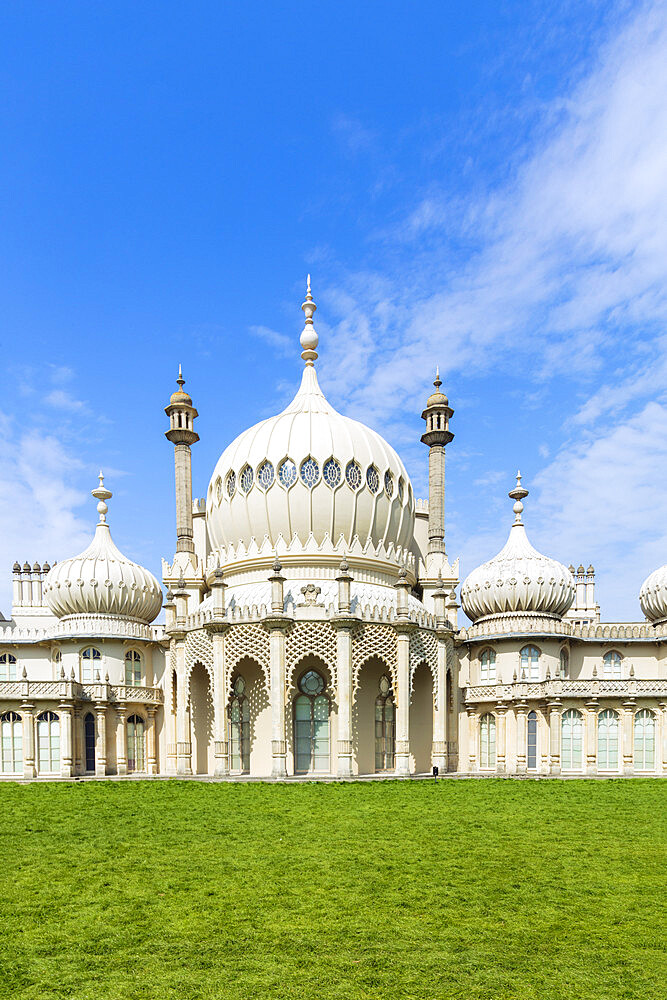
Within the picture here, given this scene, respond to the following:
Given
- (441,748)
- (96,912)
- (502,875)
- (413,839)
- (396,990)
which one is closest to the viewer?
(396,990)

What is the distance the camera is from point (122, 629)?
3600 cm

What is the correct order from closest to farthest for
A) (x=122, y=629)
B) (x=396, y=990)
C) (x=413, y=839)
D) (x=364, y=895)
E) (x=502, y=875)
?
(x=396, y=990)
(x=364, y=895)
(x=502, y=875)
(x=413, y=839)
(x=122, y=629)

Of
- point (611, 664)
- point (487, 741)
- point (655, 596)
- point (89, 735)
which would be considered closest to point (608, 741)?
point (487, 741)

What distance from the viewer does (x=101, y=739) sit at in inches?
1307

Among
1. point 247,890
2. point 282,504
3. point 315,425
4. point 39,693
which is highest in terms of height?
point 315,425

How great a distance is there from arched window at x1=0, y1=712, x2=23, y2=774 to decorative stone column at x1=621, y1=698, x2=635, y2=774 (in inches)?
1029

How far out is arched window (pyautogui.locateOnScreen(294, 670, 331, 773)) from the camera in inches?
1140

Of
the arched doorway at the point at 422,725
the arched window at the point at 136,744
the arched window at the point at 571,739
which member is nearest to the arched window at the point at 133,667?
the arched window at the point at 136,744

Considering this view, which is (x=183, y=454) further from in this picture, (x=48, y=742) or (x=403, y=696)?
(x=403, y=696)

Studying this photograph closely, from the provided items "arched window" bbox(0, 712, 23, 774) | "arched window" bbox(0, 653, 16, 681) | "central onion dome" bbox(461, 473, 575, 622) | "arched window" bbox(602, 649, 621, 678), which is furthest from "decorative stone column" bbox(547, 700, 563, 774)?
"arched window" bbox(0, 653, 16, 681)

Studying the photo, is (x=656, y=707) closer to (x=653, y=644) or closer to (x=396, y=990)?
(x=653, y=644)

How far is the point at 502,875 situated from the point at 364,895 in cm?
259

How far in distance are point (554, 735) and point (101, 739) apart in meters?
20.4

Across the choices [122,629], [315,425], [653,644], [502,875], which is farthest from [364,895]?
[653,644]
